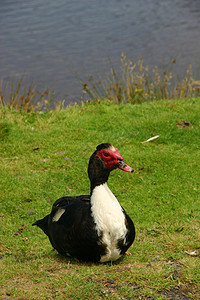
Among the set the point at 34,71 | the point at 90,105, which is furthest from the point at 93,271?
the point at 34,71

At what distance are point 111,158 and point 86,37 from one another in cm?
1455

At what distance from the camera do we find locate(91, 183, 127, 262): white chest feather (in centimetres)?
473

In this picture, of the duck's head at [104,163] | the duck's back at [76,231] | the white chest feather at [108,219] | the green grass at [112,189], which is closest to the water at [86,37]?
the green grass at [112,189]

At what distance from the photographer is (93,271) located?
4.65 m

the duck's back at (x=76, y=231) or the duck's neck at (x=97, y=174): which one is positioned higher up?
the duck's neck at (x=97, y=174)

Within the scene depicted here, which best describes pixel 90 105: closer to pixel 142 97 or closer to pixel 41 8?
pixel 142 97

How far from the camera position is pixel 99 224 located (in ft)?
15.6

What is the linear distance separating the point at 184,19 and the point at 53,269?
18.0 meters

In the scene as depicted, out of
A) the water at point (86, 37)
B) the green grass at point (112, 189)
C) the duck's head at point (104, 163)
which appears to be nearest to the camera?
the green grass at point (112, 189)

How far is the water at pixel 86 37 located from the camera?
1589 centimetres

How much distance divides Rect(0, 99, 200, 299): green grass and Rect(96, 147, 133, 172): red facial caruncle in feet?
3.72

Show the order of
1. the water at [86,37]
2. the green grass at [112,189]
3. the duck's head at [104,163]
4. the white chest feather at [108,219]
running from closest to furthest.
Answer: the green grass at [112,189]
the white chest feather at [108,219]
the duck's head at [104,163]
the water at [86,37]

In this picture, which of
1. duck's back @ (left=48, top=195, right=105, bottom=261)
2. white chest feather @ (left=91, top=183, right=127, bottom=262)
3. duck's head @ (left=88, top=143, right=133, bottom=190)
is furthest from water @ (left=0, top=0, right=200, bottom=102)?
white chest feather @ (left=91, top=183, right=127, bottom=262)

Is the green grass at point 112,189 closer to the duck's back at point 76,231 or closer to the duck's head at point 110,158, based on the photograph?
the duck's back at point 76,231
